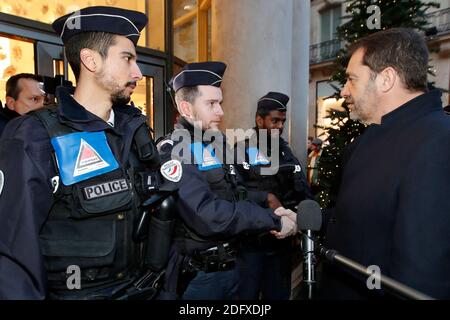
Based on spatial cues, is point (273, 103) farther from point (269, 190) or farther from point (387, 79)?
point (387, 79)

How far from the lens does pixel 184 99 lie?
2348mm

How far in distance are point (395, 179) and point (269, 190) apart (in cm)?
187

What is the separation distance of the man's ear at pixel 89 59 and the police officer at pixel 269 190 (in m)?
1.82

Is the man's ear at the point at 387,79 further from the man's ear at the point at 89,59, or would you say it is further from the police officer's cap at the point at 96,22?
the man's ear at the point at 89,59

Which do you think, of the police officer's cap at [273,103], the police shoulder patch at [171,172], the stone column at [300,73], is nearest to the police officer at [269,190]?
the police officer's cap at [273,103]

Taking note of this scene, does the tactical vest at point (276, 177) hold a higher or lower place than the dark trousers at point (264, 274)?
higher

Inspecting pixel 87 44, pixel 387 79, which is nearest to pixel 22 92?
pixel 87 44

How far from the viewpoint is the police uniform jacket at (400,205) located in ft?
3.80

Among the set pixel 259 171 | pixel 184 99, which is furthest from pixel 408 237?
pixel 259 171

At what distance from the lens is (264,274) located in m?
2.99

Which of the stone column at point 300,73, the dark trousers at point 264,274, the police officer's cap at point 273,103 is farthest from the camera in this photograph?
the stone column at point 300,73

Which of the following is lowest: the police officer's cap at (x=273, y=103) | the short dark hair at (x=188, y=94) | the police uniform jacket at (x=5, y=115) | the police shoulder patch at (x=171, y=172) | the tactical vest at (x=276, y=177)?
the tactical vest at (x=276, y=177)

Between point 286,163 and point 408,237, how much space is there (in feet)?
6.98

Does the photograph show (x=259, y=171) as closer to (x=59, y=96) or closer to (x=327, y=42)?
(x=59, y=96)
